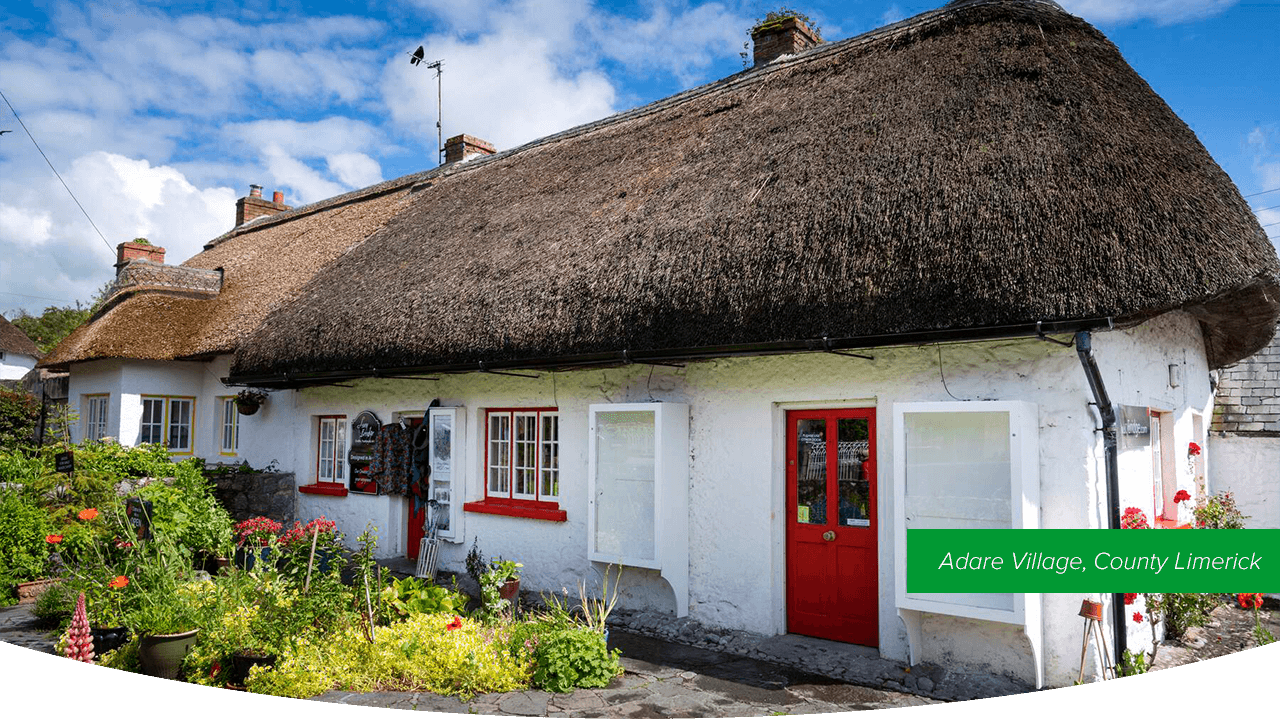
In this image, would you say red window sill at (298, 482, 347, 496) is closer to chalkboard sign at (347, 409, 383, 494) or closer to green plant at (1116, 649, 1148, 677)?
chalkboard sign at (347, 409, 383, 494)

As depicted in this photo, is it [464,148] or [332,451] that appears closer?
[332,451]

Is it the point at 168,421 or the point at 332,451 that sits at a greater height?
the point at 168,421

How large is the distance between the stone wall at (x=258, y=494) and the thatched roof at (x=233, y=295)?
62.5 inches

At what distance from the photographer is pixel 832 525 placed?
545 cm

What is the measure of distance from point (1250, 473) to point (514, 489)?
223 inches

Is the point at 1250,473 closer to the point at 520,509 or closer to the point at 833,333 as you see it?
the point at 833,333

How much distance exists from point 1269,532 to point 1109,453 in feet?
6.36

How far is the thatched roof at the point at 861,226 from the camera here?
421cm

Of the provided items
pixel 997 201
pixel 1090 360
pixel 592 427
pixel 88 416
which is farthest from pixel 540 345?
pixel 88 416

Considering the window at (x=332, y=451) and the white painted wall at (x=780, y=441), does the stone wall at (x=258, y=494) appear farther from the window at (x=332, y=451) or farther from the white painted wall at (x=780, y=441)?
the white painted wall at (x=780, y=441)

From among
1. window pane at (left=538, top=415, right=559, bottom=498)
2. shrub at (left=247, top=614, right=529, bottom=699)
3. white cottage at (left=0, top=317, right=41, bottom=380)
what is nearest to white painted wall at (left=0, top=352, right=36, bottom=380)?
white cottage at (left=0, top=317, right=41, bottom=380)

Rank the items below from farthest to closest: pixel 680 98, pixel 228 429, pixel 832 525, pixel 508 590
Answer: pixel 228 429 < pixel 680 98 < pixel 508 590 < pixel 832 525

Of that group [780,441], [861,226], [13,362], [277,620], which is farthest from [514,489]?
[861,226]

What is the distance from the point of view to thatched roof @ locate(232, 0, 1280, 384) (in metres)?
4.21
